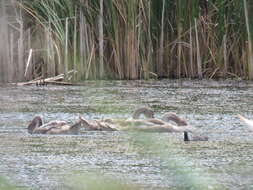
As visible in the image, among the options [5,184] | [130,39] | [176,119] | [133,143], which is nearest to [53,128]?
[176,119]

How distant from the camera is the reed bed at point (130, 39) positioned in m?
11.5

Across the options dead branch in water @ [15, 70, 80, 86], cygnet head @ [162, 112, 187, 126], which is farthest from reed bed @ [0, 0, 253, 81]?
cygnet head @ [162, 112, 187, 126]

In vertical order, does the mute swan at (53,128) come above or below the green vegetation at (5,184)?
below

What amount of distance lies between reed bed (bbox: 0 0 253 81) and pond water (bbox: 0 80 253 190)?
0.44m

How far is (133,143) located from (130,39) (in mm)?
9414

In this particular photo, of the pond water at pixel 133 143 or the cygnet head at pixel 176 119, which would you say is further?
the cygnet head at pixel 176 119

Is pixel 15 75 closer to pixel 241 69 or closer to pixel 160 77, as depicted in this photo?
pixel 160 77

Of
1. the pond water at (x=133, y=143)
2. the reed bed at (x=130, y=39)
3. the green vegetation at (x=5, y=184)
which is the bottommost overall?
the pond water at (x=133, y=143)

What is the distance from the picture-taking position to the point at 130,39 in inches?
465

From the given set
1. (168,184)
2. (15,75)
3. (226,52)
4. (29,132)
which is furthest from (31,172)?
(226,52)

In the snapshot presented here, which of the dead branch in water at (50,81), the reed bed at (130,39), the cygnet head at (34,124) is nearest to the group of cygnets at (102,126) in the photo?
the cygnet head at (34,124)

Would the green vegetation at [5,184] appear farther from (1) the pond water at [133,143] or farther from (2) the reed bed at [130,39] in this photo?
(2) the reed bed at [130,39]

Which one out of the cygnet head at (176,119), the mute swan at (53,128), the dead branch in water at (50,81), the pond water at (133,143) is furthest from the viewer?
the dead branch in water at (50,81)

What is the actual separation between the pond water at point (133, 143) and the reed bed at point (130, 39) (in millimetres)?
444
